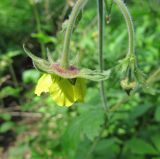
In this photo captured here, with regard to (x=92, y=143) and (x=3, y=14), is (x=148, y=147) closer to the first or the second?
(x=92, y=143)

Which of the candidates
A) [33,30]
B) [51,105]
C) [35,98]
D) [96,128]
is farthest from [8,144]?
[96,128]

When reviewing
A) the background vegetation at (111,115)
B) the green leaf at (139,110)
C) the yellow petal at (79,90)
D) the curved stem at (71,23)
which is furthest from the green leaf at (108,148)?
the curved stem at (71,23)

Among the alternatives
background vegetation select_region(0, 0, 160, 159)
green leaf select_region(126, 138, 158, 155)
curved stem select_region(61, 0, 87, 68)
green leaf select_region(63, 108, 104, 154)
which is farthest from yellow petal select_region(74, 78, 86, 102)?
green leaf select_region(126, 138, 158, 155)

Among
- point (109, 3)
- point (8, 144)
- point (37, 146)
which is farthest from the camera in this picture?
point (8, 144)

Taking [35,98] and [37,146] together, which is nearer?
[37,146]

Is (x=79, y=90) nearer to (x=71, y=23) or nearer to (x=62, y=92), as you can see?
(x=62, y=92)

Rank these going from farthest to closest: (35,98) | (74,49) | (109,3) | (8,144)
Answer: (8,144) < (35,98) < (74,49) < (109,3)

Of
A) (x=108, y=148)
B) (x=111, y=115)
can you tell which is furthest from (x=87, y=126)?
(x=108, y=148)
